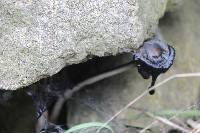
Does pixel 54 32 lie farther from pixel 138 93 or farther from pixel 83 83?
pixel 138 93

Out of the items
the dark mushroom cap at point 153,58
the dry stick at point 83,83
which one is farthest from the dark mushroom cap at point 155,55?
the dry stick at point 83,83

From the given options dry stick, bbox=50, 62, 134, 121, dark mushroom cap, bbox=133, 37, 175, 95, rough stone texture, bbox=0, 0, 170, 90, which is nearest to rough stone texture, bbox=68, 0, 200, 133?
dry stick, bbox=50, 62, 134, 121

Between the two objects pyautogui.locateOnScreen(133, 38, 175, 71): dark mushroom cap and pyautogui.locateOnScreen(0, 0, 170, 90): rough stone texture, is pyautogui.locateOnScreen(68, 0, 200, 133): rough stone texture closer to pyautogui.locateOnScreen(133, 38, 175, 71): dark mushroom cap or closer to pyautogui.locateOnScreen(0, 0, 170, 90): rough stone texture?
pyautogui.locateOnScreen(133, 38, 175, 71): dark mushroom cap

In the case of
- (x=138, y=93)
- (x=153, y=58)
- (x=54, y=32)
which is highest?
(x=54, y=32)

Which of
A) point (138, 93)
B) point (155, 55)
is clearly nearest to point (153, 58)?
point (155, 55)

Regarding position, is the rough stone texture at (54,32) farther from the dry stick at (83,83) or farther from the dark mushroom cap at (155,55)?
the dry stick at (83,83)
